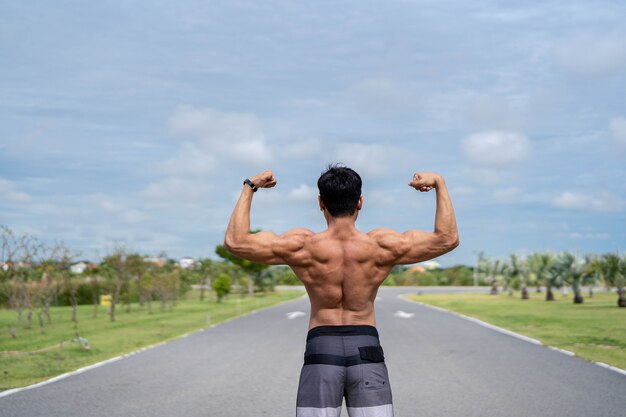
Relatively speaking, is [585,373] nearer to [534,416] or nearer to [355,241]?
[534,416]

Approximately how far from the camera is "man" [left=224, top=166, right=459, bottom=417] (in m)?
3.43

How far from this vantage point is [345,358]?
11.2 ft

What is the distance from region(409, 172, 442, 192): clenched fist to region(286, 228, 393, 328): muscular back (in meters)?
0.36

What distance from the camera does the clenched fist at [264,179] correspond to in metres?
3.59

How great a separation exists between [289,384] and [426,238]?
655 cm

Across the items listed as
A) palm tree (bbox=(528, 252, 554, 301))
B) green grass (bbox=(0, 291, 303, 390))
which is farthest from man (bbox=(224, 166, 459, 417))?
palm tree (bbox=(528, 252, 554, 301))

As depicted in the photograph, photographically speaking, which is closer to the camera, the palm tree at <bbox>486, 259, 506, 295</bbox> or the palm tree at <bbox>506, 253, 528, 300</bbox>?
the palm tree at <bbox>506, 253, 528, 300</bbox>

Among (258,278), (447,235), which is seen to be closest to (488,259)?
(258,278)

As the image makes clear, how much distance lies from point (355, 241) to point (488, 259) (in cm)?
6247

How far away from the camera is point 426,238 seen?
11.8 feet

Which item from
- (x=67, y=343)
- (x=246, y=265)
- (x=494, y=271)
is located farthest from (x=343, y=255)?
(x=494, y=271)

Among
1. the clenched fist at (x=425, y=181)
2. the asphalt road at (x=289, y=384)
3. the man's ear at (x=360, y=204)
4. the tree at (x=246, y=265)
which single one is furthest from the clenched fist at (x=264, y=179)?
the tree at (x=246, y=265)

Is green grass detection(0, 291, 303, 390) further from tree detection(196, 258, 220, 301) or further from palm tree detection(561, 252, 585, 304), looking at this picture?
tree detection(196, 258, 220, 301)

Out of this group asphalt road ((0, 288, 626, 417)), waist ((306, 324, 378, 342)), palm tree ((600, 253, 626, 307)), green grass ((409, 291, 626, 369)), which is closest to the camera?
waist ((306, 324, 378, 342))
